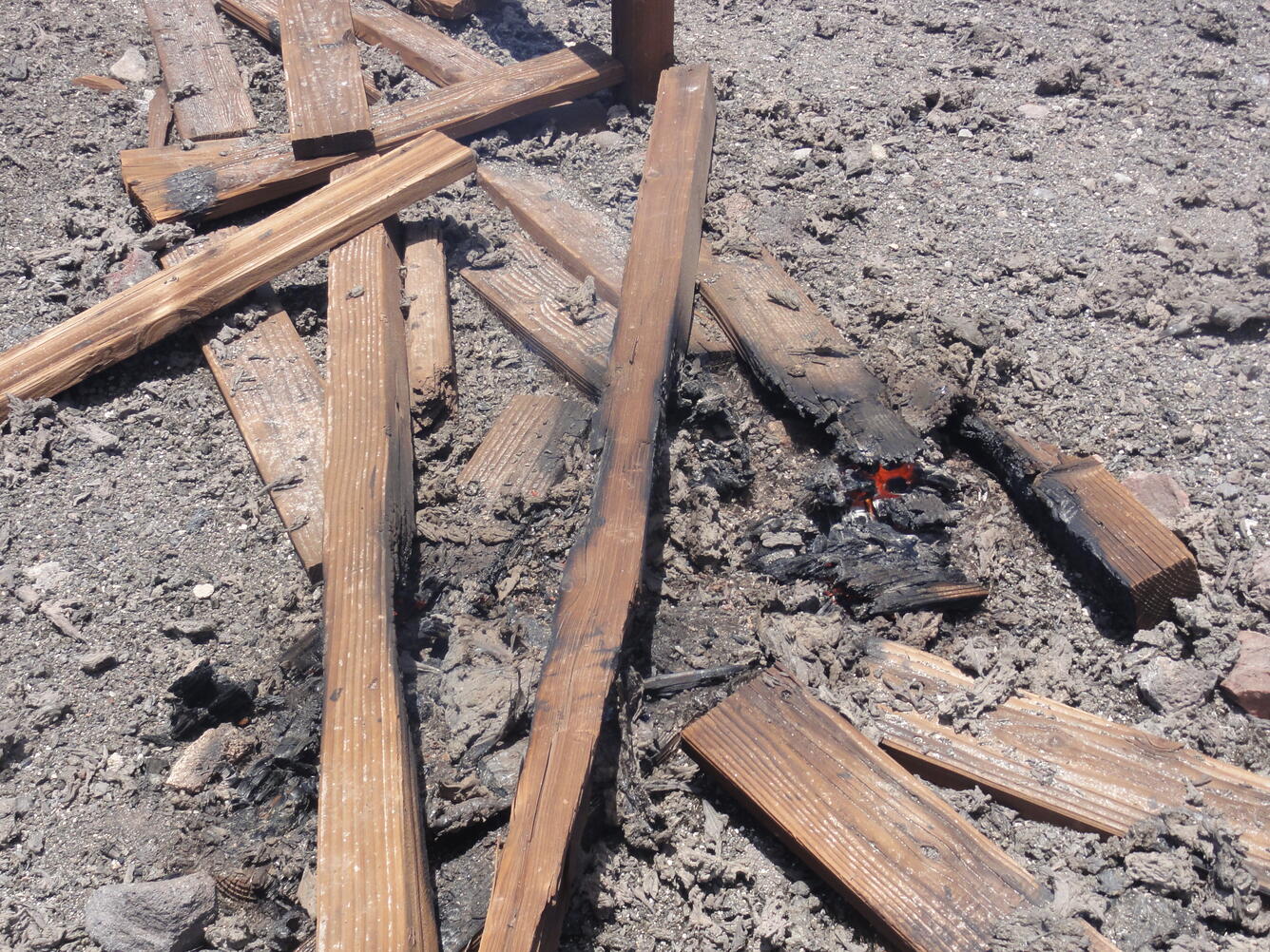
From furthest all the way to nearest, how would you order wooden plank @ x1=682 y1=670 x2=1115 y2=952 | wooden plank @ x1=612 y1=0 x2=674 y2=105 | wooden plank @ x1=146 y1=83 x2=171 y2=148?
wooden plank @ x1=612 y1=0 x2=674 y2=105
wooden plank @ x1=146 y1=83 x2=171 y2=148
wooden plank @ x1=682 y1=670 x2=1115 y2=952

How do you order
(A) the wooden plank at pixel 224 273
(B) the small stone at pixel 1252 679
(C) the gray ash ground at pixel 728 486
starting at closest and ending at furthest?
(C) the gray ash ground at pixel 728 486 < (B) the small stone at pixel 1252 679 < (A) the wooden plank at pixel 224 273

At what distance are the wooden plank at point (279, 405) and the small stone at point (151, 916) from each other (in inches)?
34.7

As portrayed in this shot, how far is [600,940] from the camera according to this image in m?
1.97

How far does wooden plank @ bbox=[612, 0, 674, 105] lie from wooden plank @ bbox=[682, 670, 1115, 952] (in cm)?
325

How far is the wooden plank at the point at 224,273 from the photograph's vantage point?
3.02m

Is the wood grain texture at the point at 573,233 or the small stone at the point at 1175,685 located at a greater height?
the wood grain texture at the point at 573,233

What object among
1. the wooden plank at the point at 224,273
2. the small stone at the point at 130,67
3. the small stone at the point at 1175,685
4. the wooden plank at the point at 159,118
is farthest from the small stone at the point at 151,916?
the small stone at the point at 130,67

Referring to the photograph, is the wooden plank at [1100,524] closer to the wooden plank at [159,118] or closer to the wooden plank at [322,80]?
the wooden plank at [322,80]

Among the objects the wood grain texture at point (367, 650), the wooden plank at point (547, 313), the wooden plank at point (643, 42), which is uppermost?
the wooden plank at point (643, 42)

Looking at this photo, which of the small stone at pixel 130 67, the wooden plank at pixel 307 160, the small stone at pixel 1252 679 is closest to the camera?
the small stone at pixel 1252 679

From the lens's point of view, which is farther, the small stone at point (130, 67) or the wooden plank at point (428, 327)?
the small stone at point (130, 67)

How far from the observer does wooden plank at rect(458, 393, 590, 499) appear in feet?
9.17

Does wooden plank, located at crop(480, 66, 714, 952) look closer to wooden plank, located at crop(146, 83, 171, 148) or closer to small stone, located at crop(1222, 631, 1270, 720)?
small stone, located at crop(1222, 631, 1270, 720)

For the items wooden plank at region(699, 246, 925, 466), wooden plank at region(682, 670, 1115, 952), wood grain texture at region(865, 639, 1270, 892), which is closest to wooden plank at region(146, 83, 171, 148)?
wooden plank at region(699, 246, 925, 466)
